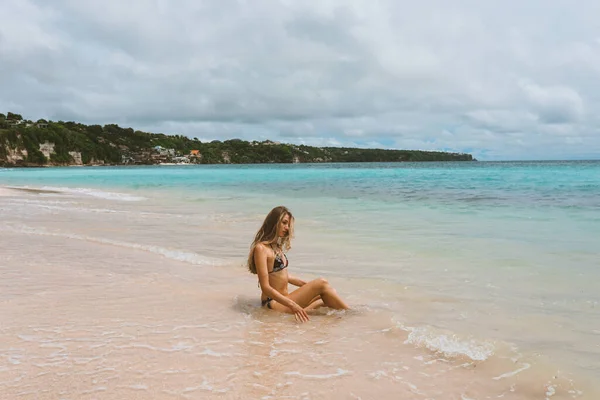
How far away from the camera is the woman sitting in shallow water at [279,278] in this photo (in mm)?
5695

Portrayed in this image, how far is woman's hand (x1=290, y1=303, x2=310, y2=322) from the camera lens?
17.7 feet

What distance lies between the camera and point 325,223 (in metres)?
14.2

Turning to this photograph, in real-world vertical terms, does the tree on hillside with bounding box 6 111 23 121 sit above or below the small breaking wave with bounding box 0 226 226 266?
above

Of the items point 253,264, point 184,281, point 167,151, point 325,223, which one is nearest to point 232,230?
point 325,223

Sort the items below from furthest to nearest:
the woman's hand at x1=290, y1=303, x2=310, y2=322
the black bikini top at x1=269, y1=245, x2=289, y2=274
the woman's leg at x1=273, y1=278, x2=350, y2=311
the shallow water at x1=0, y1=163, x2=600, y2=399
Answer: the black bikini top at x1=269, y1=245, x2=289, y2=274, the woman's leg at x1=273, y1=278, x2=350, y2=311, the woman's hand at x1=290, y1=303, x2=310, y2=322, the shallow water at x1=0, y1=163, x2=600, y2=399

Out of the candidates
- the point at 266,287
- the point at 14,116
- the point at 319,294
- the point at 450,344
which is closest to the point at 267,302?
the point at 266,287

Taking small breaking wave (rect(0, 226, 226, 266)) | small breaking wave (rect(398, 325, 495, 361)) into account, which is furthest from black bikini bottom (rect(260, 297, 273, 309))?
small breaking wave (rect(0, 226, 226, 266))

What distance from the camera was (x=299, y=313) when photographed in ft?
18.0

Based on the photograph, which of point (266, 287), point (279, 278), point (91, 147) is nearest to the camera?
point (266, 287)

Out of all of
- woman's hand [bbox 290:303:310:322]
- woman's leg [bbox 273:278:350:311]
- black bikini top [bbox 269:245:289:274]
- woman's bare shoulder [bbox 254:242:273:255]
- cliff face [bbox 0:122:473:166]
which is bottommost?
woman's hand [bbox 290:303:310:322]

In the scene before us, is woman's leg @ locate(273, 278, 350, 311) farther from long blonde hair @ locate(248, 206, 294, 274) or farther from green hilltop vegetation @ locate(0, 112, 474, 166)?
green hilltop vegetation @ locate(0, 112, 474, 166)

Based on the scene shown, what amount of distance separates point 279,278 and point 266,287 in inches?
11.9

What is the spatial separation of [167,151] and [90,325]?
17755 centimetres

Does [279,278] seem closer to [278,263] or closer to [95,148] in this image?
[278,263]
